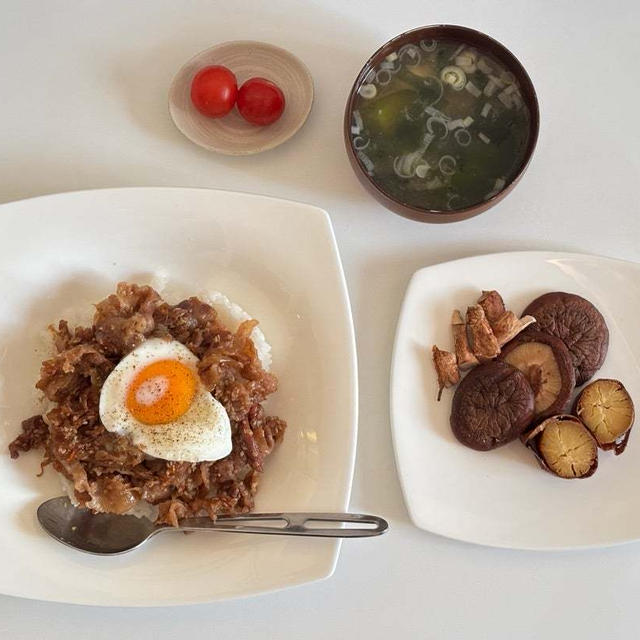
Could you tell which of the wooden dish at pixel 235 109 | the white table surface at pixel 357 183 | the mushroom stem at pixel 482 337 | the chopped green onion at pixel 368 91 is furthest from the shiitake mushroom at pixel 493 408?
the wooden dish at pixel 235 109

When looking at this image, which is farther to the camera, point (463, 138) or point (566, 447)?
point (463, 138)

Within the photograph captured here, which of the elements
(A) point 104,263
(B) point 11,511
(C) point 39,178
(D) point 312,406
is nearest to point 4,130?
(C) point 39,178

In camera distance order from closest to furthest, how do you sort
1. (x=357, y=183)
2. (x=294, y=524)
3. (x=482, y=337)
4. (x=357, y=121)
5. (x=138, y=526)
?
(x=294, y=524)
(x=138, y=526)
(x=482, y=337)
(x=357, y=121)
(x=357, y=183)

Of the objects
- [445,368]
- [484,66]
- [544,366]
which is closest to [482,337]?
[445,368]

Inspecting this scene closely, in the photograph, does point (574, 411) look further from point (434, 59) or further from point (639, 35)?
point (639, 35)

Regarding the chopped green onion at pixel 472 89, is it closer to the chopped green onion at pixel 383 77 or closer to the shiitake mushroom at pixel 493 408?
the chopped green onion at pixel 383 77

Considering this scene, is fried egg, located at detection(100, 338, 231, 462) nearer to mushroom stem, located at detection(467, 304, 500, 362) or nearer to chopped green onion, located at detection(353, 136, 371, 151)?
mushroom stem, located at detection(467, 304, 500, 362)

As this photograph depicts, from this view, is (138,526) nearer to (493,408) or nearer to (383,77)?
(493,408)
